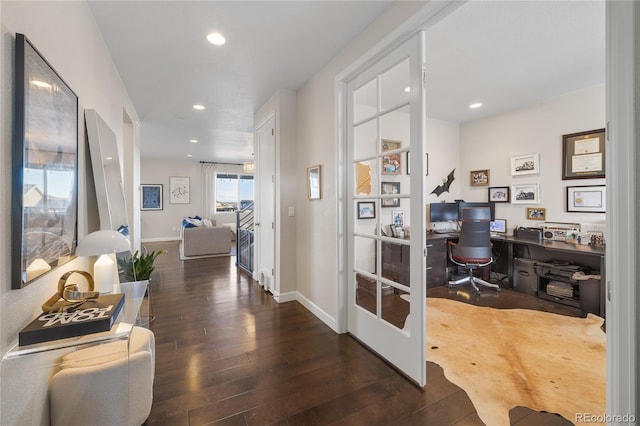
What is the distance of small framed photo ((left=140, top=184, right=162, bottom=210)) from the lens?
8.41m

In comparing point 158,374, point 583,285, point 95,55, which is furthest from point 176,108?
point 583,285

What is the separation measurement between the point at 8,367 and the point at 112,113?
8.00 ft

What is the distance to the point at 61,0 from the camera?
141 centimetres

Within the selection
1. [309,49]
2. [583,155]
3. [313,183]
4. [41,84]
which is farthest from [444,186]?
[41,84]

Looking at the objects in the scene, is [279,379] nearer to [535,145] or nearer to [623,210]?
[623,210]

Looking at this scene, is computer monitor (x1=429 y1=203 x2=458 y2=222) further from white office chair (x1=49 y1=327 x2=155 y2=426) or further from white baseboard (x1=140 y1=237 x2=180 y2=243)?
white baseboard (x1=140 y1=237 x2=180 y2=243)

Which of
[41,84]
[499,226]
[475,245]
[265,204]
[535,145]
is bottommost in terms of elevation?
[475,245]

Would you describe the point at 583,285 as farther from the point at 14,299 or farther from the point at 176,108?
the point at 176,108

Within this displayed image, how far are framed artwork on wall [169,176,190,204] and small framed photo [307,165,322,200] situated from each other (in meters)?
7.26

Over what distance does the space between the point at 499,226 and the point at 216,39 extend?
454 centimetres

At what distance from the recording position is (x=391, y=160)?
82.5 inches

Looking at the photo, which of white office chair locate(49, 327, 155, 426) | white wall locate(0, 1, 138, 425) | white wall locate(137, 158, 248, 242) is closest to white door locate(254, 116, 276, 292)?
white wall locate(0, 1, 138, 425)

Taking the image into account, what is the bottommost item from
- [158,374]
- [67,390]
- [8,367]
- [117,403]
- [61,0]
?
[158,374]

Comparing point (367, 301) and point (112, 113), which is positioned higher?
point (112, 113)
